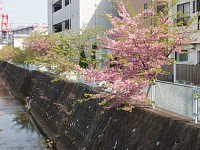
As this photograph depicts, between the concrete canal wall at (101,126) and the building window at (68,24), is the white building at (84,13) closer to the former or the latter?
the building window at (68,24)

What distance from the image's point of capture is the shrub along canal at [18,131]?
1805cm

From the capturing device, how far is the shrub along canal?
59.2 ft

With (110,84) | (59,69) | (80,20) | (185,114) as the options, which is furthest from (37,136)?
(80,20)

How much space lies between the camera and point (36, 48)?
3306cm

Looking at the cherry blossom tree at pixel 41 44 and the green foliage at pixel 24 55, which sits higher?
the cherry blossom tree at pixel 41 44

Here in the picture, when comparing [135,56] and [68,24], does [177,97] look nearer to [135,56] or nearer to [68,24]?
[135,56]

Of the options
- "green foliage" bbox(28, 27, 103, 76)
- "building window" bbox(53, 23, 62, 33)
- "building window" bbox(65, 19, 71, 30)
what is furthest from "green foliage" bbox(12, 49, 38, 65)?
"building window" bbox(53, 23, 62, 33)

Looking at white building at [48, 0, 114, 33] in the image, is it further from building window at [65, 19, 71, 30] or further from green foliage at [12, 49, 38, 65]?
green foliage at [12, 49, 38, 65]

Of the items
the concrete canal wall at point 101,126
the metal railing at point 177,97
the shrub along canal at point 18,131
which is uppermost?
the metal railing at point 177,97

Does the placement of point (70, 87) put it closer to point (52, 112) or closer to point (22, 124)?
point (52, 112)

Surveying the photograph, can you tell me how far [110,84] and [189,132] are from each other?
3.31 meters

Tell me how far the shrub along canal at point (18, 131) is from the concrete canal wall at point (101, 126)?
2.44 ft

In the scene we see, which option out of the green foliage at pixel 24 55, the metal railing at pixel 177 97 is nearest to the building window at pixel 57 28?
the green foliage at pixel 24 55

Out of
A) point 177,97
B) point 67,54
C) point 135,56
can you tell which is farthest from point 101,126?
point 67,54
